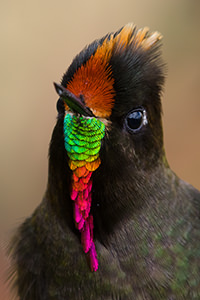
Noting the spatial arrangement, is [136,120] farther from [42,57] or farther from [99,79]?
[42,57]

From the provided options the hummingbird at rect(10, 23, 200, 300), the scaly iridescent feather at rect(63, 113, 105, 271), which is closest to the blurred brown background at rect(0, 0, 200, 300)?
the hummingbird at rect(10, 23, 200, 300)

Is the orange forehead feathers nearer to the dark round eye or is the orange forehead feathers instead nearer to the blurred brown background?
the dark round eye

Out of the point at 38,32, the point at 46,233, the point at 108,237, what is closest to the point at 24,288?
the point at 46,233

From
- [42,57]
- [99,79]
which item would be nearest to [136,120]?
[99,79]

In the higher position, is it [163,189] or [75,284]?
[163,189]

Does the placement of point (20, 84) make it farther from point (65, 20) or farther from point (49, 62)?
point (65, 20)

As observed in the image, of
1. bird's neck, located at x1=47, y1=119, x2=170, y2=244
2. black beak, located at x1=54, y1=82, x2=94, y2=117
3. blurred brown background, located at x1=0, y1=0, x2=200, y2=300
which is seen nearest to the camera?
black beak, located at x1=54, y1=82, x2=94, y2=117
